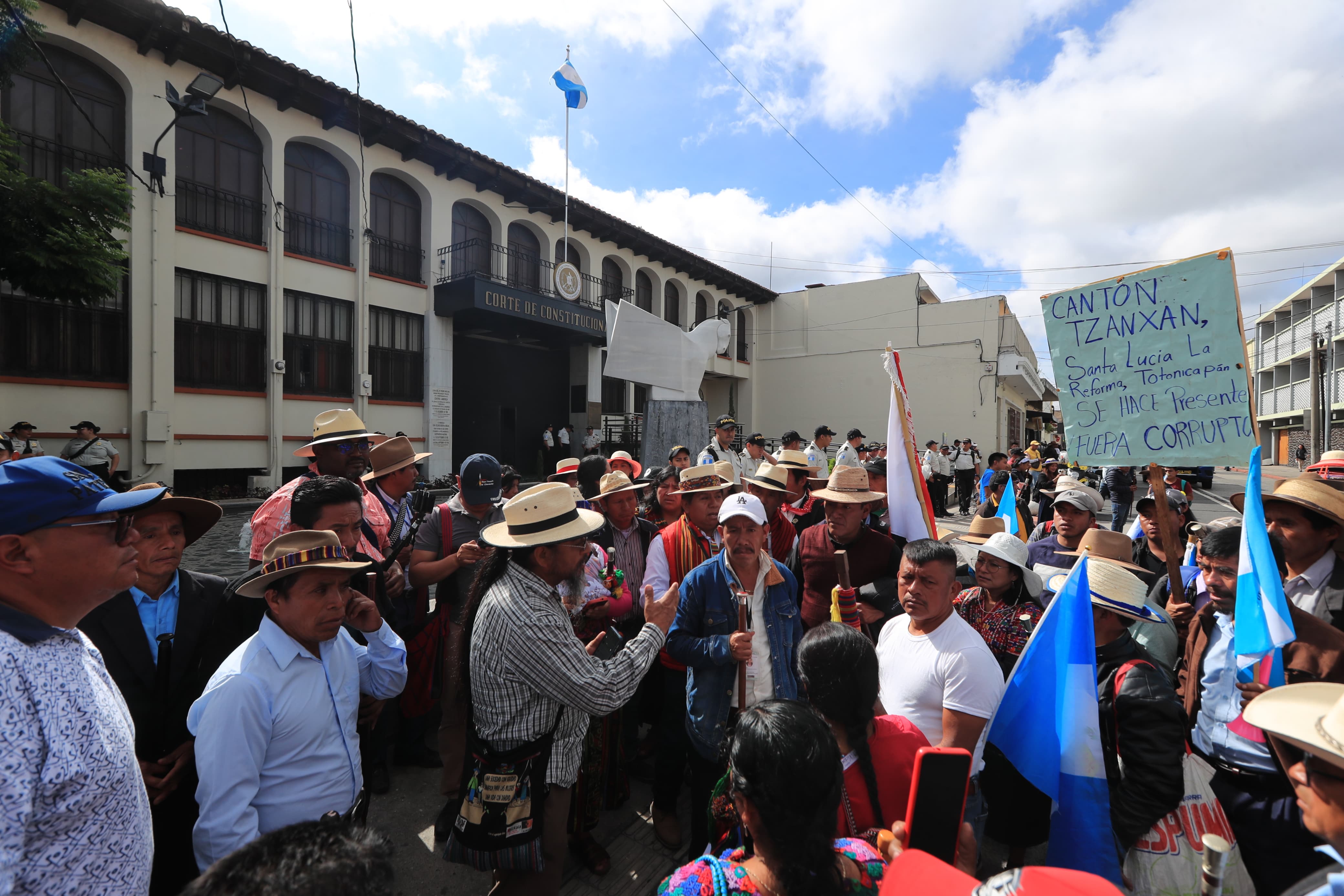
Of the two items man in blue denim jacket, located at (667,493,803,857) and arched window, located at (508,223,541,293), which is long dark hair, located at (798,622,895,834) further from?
arched window, located at (508,223,541,293)

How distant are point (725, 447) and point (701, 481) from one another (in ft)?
14.9

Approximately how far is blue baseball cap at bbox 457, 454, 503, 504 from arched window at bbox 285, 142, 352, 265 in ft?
42.2

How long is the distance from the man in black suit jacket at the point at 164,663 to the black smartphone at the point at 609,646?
147cm

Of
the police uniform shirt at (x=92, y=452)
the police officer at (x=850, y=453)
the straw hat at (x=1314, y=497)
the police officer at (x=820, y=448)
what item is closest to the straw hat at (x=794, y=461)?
the police officer at (x=850, y=453)

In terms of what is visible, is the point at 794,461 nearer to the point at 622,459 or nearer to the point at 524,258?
the point at 622,459

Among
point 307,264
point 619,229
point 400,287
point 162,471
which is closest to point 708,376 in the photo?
point 619,229

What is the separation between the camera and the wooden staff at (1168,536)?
9.46ft

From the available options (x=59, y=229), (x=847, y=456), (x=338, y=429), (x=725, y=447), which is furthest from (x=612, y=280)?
(x=338, y=429)

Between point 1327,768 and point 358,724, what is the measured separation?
288cm

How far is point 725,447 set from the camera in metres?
8.21

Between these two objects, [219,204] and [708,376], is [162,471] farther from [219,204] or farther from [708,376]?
[708,376]

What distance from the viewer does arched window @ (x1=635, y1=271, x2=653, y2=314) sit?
22.6 meters

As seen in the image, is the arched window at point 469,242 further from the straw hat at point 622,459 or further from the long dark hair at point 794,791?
the long dark hair at point 794,791

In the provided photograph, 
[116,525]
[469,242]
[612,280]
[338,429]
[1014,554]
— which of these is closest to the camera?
[116,525]
